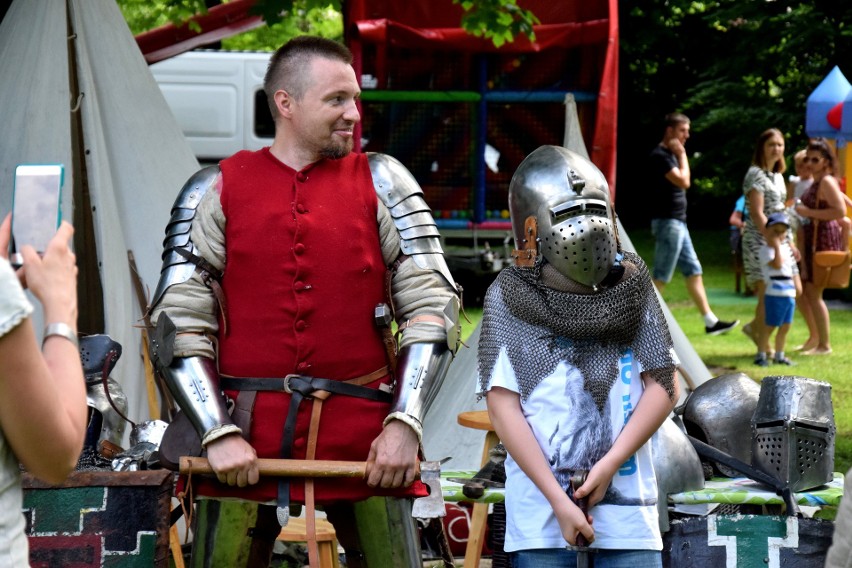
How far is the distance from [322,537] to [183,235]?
131 cm

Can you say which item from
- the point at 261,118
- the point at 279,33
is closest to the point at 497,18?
the point at 261,118

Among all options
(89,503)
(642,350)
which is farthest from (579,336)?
(89,503)

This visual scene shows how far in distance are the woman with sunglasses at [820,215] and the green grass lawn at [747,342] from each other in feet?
1.44

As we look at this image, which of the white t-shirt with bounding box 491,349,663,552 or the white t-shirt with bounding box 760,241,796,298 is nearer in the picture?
the white t-shirt with bounding box 491,349,663,552

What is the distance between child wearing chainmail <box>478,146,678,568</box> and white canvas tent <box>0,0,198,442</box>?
246cm

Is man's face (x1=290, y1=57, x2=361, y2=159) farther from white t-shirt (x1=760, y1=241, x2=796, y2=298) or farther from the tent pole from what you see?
white t-shirt (x1=760, y1=241, x2=796, y2=298)

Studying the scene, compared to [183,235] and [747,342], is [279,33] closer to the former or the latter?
[747,342]

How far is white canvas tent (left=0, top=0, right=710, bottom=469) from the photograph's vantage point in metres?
5.08

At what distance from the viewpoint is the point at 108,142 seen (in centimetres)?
532

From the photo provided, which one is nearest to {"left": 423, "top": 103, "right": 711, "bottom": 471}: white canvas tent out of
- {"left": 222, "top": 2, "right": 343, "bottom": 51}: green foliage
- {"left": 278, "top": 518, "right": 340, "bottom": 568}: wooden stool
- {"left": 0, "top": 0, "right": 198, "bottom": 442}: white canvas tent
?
{"left": 278, "top": 518, "right": 340, "bottom": 568}: wooden stool

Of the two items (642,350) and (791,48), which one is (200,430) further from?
(791,48)

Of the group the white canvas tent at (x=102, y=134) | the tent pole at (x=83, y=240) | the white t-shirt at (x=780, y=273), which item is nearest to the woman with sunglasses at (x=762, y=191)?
the white t-shirt at (x=780, y=273)

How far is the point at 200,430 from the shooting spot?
9.73 feet

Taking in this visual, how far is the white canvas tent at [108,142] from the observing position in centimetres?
508
